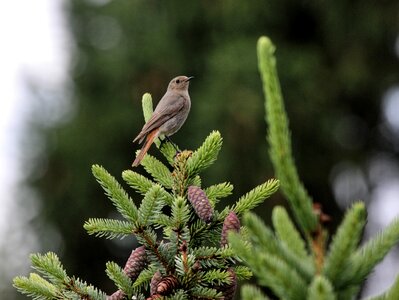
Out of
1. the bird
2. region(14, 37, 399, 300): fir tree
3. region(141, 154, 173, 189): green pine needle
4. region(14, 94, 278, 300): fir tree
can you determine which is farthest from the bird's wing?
region(14, 94, 278, 300): fir tree

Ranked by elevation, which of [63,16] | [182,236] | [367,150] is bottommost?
[182,236]

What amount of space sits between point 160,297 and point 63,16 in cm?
2053

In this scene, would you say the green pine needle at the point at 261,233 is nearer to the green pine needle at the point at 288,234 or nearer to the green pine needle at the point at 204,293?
the green pine needle at the point at 288,234

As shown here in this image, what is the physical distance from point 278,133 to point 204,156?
1145 millimetres

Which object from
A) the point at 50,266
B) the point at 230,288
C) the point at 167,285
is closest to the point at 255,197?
the point at 230,288

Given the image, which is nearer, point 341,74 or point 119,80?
point 341,74

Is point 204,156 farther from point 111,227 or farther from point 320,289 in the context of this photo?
point 320,289

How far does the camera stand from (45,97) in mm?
20781

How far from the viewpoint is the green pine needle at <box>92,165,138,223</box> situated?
6.58ft

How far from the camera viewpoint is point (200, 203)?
2.09 meters

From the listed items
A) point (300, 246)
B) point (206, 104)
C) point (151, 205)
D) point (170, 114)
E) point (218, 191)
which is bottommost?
point (300, 246)

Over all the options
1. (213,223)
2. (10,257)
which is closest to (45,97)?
(10,257)

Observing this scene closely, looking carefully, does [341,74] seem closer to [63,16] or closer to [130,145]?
[130,145]

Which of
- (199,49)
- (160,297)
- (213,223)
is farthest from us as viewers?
(199,49)
